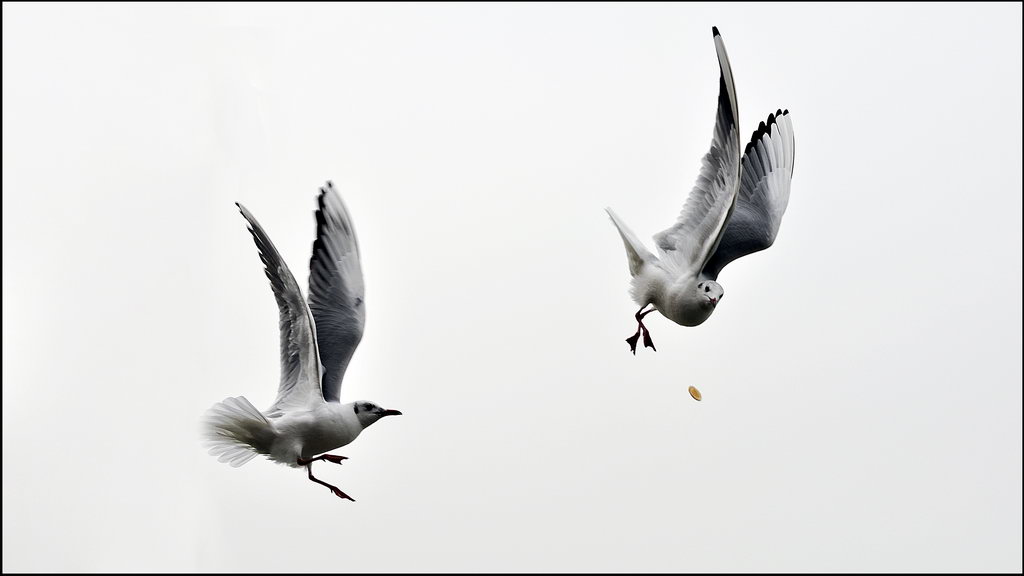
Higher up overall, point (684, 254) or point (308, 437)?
point (684, 254)

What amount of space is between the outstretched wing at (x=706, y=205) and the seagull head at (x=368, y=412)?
1.64 meters

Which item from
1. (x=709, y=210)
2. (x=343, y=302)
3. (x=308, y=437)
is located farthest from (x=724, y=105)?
(x=308, y=437)

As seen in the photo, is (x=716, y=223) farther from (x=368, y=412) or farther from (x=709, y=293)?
(x=368, y=412)

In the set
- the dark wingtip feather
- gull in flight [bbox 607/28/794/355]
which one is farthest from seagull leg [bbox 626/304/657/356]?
the dark wingtip feather

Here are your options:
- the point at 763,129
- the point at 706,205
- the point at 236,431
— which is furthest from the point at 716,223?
the point at 236,431

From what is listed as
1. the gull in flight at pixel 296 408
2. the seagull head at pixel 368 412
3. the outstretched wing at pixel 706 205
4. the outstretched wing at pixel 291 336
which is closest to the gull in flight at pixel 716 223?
the outstretched wing at pixel 706 205

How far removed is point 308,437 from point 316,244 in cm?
131

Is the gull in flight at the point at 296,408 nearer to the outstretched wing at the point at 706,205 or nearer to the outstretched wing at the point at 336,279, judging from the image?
the outstretched wing at the point at 336,279

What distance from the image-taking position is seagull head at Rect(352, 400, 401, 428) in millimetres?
6363

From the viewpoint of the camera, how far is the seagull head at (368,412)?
636 cm

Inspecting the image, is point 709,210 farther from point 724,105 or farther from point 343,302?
point 343,302

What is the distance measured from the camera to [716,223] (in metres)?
6.97

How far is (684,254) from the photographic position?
7.02 meters

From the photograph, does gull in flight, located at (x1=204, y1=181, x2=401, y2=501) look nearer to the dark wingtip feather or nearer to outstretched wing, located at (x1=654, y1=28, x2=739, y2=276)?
outstretched wing, located at (x1=654, y1=28, x2=739, y2=276)
